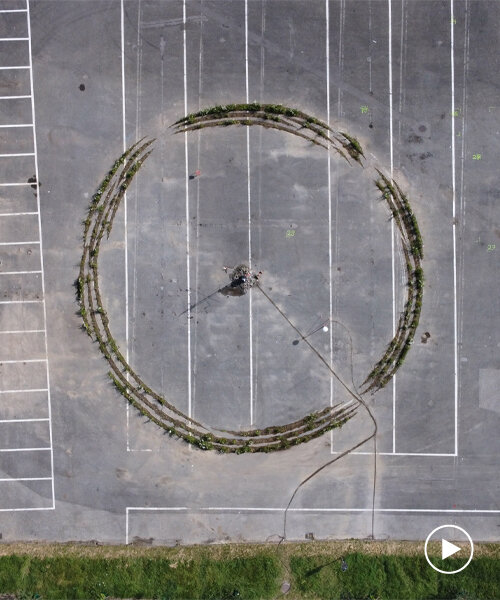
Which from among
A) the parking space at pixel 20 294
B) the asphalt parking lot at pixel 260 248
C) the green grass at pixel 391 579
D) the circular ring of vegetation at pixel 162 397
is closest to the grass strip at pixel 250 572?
the green grass at pixel 391 579

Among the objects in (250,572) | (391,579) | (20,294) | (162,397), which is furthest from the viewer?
(20,294)

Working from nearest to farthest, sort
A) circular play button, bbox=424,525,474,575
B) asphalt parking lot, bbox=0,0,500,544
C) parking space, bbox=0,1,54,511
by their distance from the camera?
circular play button, bbox=424,525,474,575 → asphalt parking lot, bbox=0,0,500,544 → parking space, bbox=0,1,54,511

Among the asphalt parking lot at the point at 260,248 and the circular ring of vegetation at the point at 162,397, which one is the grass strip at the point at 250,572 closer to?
the asphalt parking lot at the point at 260,248

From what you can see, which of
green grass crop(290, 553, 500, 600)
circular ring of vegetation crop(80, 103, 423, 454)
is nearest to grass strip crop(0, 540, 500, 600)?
green grass crop(290, 553, 500, 600)

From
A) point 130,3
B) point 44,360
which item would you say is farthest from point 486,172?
point 44,360

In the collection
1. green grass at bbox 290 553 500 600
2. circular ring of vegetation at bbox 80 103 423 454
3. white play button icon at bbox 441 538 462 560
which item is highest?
circular ring of vegetation at bbox 80 103 423 454

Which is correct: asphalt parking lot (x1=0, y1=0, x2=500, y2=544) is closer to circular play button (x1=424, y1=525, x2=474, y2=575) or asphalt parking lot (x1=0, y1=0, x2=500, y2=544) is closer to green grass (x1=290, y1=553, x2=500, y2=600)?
circular play button (x1=424, y1=525, x2=474, y2=575)

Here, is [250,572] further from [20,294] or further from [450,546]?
[20,294]

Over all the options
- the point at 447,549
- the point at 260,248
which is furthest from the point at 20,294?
the point at 447,549
